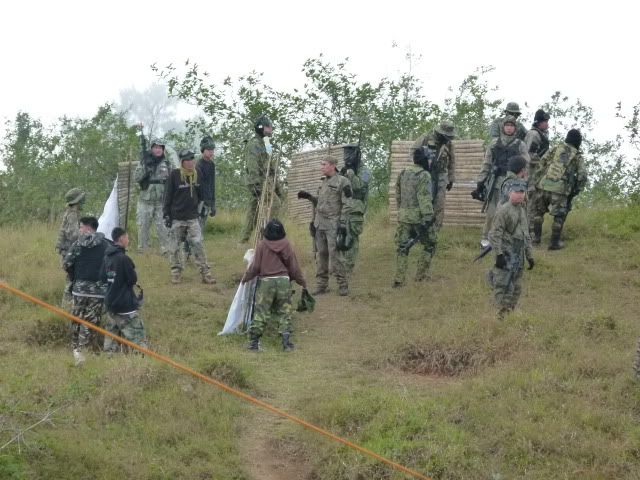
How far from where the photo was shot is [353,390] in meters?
10.1

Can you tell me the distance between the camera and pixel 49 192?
76.3ft

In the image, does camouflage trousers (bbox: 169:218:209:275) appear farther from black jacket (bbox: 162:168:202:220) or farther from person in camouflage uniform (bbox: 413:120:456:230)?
person in camouflage uniform (bbox: 413:120:456:230)

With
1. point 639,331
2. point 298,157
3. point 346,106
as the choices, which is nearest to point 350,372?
point 639,331

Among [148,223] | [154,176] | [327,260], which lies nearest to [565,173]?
[327,260]

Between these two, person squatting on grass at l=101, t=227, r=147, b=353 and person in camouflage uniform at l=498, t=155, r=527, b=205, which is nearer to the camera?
person squatting on grass at l=101, t=227, r=147, b=353

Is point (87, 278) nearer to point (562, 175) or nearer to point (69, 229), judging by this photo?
point (69, 229)

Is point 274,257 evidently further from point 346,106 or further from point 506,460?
point 346,106

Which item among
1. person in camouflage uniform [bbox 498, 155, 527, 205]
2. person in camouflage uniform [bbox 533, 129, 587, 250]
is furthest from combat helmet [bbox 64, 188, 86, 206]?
person in camouflage uniform [bbox 533, 129, 587, 250]

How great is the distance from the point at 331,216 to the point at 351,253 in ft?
3.83

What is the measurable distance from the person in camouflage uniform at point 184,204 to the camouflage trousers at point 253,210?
4.14 feet

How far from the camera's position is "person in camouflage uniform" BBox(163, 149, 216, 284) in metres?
14.4

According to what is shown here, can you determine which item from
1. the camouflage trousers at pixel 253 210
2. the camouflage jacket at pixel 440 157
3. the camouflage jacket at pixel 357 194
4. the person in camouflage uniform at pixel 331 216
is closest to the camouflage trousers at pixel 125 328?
the person in camouflage uniform at pixel 331 216

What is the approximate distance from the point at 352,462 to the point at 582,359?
289cm

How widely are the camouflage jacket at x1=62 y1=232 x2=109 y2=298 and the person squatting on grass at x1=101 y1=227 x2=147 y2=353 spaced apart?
15 centimetres
